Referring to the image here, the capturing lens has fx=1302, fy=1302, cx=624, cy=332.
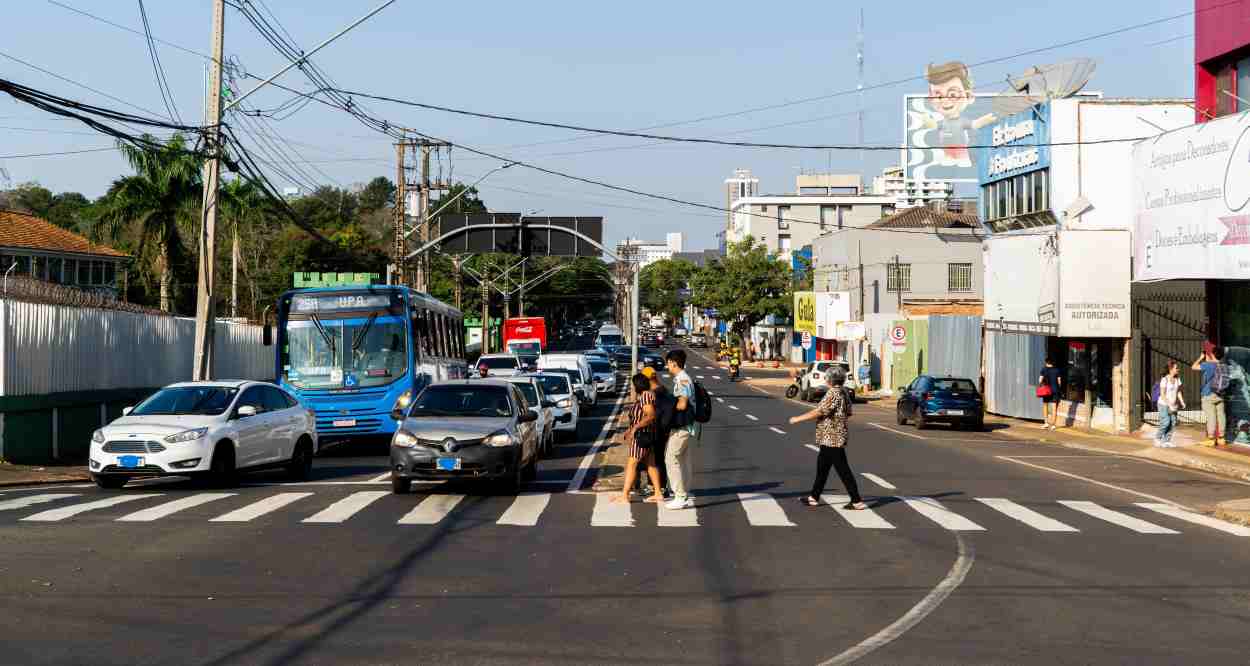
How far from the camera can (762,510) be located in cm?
1642

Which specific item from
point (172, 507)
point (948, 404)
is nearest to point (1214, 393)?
point (948, 404)

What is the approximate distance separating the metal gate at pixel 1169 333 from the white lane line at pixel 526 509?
1916cm

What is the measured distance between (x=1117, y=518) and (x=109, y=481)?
13.6 meters

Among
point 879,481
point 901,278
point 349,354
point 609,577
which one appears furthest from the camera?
point 901,278

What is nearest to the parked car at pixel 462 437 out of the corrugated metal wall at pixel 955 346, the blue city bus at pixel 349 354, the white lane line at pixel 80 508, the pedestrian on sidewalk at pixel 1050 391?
the white lane line at pixel 80 508

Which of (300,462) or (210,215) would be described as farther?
(210,215)

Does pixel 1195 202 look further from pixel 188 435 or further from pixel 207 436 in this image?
pixel 188 435

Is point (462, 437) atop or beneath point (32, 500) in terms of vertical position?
atop

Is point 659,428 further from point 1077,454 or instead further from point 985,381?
point 985,381

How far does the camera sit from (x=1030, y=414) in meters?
39.0

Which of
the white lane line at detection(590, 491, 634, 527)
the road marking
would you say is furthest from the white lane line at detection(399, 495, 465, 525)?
the white lane line at detection(590, 491, 634, 527)

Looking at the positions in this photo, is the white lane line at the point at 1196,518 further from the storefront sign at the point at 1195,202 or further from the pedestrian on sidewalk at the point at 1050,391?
the pedestrian on sidewalk at the point at 1050,391

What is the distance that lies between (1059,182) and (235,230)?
39.4m

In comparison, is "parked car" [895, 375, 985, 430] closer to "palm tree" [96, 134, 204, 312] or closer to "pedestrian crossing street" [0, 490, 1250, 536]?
"pedestrian crossing street" [0, 490, 1250, 536]
